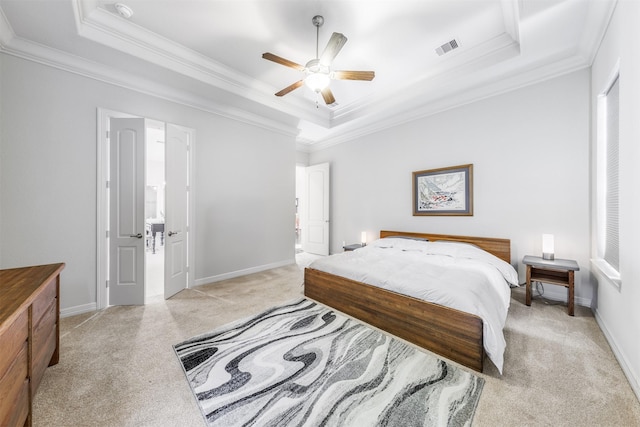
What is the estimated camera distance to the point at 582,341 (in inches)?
87.1

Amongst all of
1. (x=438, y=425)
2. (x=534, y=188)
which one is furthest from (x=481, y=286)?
(x=534, y=188)

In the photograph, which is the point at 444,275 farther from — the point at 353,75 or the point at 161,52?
the point at 161,52

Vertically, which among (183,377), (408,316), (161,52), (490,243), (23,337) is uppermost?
(161,52)

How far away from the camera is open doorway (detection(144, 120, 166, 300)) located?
382 centimetres

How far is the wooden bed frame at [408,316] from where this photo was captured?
6.15 ft

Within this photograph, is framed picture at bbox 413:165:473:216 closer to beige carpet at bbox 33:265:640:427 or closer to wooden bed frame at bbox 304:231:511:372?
beige carpet at bbox 33:265:640:427

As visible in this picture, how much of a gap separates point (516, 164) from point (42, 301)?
4989 millimetres

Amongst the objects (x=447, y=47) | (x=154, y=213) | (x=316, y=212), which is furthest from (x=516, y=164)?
(x=154, y=213)

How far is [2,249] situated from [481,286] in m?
4.68

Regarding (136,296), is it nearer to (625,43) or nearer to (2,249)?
(2,249)

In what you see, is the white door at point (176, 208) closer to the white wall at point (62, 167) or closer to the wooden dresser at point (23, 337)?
the white wall at point (62, 167)

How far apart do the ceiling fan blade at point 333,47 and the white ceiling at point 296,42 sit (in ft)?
1.75

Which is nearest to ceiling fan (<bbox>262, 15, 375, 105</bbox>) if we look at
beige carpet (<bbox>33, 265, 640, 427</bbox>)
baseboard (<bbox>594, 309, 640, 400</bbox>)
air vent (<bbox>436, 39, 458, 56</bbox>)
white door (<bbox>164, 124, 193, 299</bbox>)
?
air vent (<bbox>436, 39, 458, 56</bbox>)

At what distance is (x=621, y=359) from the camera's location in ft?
6.17
